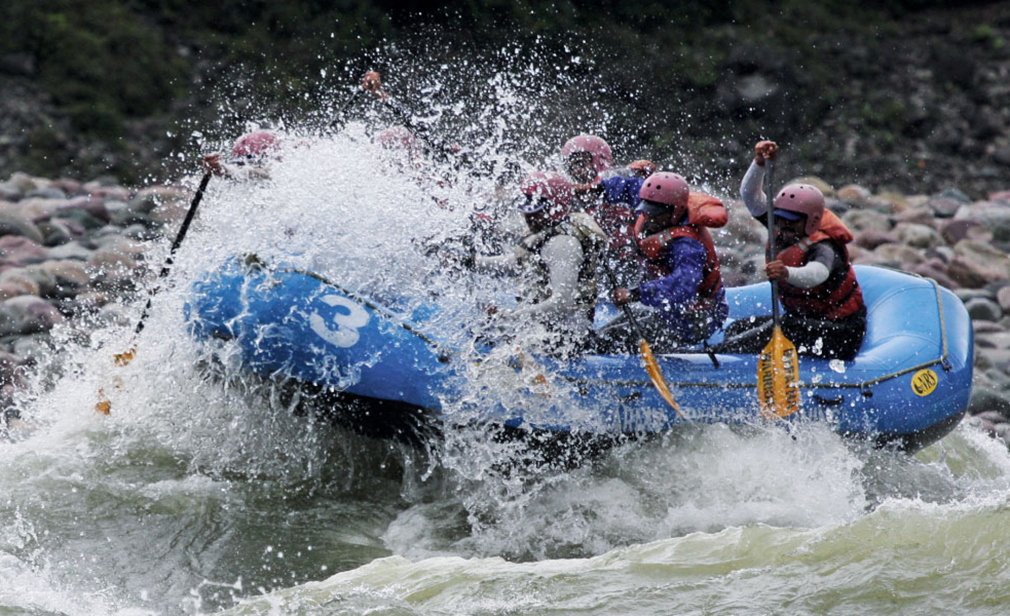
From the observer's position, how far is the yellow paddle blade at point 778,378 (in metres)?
5.76

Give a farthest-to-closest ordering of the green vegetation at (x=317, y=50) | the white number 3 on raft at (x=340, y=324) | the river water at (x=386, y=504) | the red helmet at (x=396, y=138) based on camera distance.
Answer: the green vegetation at (x=317, y=50) → the red helmet at (x=396, y=138) → the white number 3 on raft at (x=340, y=324) → the river water at (x=386, y=504)

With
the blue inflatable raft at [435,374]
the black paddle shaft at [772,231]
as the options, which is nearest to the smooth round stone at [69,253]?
the blue inflatable raft at [435,374]

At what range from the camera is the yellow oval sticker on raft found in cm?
611

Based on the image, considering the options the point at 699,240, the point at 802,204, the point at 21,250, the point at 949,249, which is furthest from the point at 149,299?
the point at 949,249

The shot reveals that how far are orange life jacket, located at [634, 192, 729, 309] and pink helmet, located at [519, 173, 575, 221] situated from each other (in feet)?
1.86

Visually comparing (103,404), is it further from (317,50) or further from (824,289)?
(317,50)

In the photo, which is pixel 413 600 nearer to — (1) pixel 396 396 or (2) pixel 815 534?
(1) pixel 396 396

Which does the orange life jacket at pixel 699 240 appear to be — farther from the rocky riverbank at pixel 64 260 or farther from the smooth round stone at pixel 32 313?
the smooth round stone at pixel 32 313

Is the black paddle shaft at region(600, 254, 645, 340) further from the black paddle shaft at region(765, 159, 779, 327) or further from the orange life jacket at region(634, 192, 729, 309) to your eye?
the black paddle shaft at region(765, 159, 779, 327)

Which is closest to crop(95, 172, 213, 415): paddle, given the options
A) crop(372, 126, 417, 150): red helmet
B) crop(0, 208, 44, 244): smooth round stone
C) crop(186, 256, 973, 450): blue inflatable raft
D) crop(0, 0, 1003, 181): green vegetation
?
crop(186, 256, 973, 450): blue inflatable raft

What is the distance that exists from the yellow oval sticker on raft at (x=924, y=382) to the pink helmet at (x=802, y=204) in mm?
1004

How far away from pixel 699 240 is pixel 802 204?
0.70 metres

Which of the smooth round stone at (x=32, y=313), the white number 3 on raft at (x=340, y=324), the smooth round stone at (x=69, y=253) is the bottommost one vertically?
the smooth round stone at (x=32, y=313)

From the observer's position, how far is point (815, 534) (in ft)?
17.0
